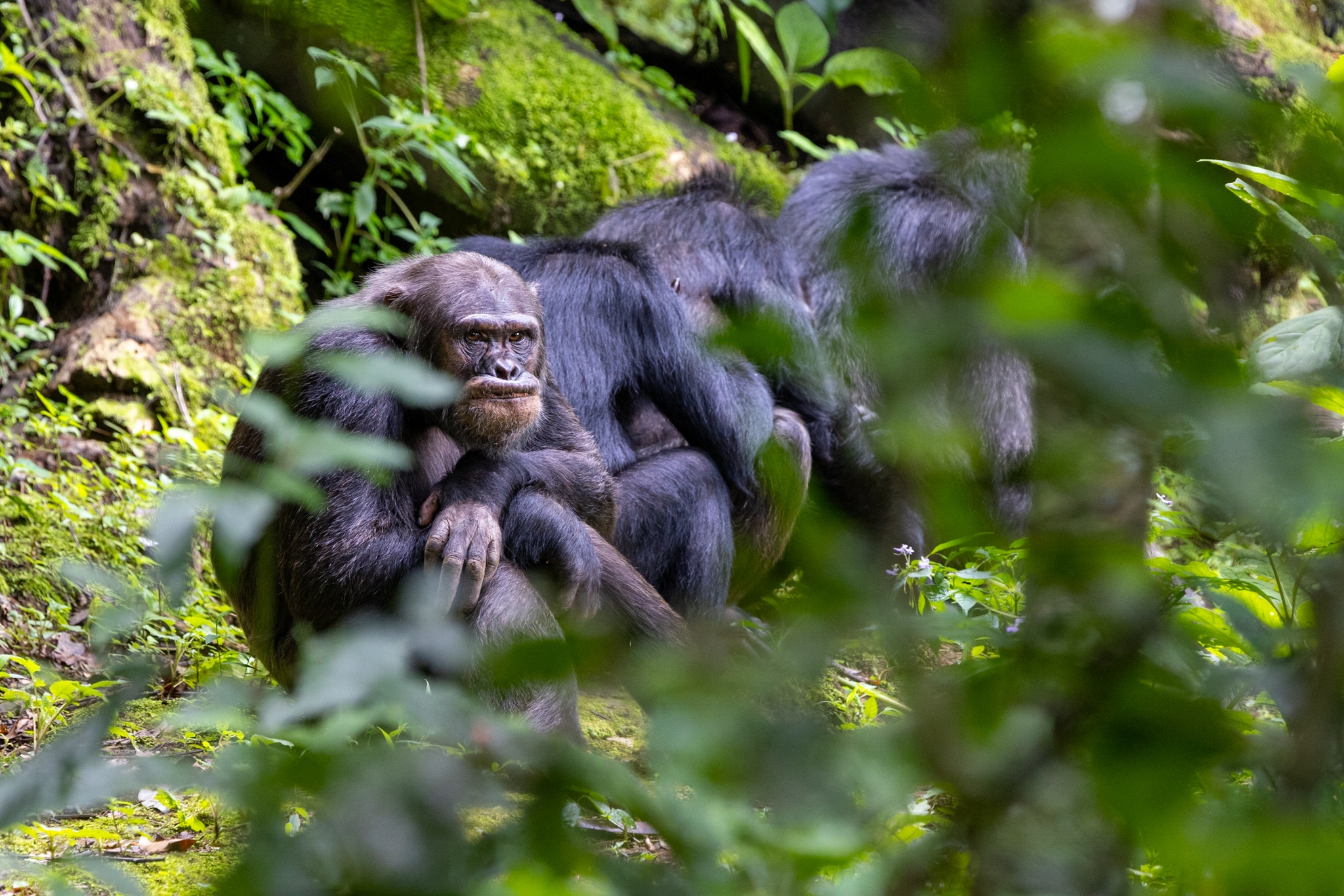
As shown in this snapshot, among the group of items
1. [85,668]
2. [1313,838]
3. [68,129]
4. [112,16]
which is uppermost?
[1313,838]

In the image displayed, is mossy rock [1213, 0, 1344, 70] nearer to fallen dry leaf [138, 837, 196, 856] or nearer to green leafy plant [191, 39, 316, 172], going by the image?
green leafy plant [191, 39, 316, 172]

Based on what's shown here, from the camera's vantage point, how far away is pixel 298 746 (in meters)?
2.37

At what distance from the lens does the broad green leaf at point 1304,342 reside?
5.01ft

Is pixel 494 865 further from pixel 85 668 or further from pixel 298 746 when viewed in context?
pixel 85 668

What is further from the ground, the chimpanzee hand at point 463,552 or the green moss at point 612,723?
the chimpanzee hand at point 463,552

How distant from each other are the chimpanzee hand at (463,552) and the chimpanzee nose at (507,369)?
459mm

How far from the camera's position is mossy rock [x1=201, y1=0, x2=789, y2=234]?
6.96m

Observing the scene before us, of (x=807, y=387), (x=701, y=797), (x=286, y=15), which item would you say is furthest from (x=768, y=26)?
(x=701, y=797)

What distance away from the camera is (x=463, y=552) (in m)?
3.12

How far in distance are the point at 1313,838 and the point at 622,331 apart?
13.4 ft

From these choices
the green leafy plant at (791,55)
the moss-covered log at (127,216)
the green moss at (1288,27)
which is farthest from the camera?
the green moss at (1288,27)

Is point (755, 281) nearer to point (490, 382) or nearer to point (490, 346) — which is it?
point (490, 346)

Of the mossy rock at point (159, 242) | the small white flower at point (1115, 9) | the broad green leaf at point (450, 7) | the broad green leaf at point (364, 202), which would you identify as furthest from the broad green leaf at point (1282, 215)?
the broad green leaf at point (450, 7)

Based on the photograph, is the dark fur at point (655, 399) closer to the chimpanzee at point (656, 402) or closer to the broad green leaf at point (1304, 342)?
the chimpanzee at point (656, 402)
